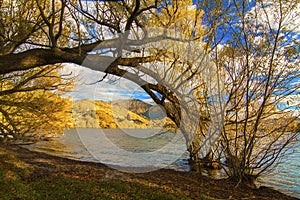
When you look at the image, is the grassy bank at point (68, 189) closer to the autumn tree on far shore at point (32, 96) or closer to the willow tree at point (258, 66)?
the willow tree at point (258, 66)

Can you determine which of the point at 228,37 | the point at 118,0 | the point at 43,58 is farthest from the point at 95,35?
the point at 228,37

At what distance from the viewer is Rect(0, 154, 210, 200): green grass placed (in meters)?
5.59

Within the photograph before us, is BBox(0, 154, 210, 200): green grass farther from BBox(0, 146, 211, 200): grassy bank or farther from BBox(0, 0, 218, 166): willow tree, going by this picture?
BBox(0, 0, 218, 166): willow tree

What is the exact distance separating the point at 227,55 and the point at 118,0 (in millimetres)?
3816

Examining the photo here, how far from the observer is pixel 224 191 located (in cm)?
721

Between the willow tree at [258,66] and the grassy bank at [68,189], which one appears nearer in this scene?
the grassy bank at [68,189]

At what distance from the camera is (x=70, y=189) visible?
6.04 meters

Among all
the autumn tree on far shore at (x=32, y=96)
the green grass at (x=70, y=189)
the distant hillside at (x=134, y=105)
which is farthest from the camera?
the autumn tree on far shore at (x=32, y=96)

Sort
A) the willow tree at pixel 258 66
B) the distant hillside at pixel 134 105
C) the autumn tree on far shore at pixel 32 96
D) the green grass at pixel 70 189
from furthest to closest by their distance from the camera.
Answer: the autumn tree on far shore at pixel 32 96 < the distant hillside at pixel 134 105 < the willow tree at pixel 258 66 < the green grass at pixel 70 189

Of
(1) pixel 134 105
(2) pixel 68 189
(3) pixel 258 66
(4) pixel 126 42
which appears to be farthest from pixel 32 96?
(3) pixel 258 66

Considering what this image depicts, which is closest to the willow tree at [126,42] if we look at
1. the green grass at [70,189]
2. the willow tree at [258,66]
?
the willow tree at [258,66]

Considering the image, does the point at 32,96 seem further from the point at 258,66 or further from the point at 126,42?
the point at 258,66

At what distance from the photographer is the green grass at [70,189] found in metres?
5.59

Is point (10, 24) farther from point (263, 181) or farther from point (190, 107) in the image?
point (263, 181)
